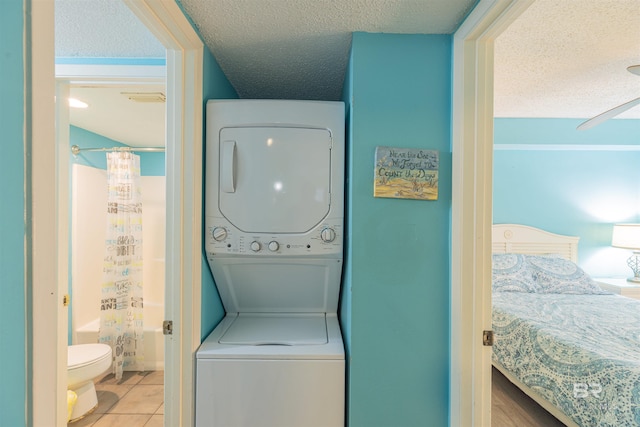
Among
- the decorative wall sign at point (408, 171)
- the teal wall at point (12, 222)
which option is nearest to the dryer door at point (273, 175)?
the decorative wall sign at point (408, 171)

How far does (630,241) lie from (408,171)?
11.5ft

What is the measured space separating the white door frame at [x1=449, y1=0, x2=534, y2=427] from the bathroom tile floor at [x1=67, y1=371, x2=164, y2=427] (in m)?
2.16

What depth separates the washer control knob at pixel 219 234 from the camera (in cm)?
145

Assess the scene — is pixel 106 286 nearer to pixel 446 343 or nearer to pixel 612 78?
pixel 446 343

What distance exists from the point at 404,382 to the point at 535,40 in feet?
6.07

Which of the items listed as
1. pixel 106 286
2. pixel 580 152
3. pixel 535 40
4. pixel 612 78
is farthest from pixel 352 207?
pixel 580 152

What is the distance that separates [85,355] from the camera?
2322mm

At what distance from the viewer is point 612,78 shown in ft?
7.14

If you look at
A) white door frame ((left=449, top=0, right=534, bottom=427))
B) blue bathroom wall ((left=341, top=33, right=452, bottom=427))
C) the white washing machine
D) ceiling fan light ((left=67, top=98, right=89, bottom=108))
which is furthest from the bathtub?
white door frame ((left=449, top=0, right=534, bottom=427))

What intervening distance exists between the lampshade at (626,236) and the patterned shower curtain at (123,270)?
5001mm

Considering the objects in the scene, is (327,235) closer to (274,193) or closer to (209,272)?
(274,193)

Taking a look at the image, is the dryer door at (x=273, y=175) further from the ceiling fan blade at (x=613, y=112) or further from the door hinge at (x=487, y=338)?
the ceiling fan blade at (x=613, y=112)

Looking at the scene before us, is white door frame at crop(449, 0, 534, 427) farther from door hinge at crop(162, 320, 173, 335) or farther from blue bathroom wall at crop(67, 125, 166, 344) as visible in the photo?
blue bathroom wall at crop(67, 125, 166, 344)

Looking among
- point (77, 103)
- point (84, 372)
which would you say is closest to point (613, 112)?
point (77, 103)
